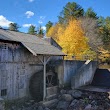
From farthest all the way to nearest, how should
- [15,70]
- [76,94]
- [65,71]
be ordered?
[65,71] < [76,94] < [15,70]

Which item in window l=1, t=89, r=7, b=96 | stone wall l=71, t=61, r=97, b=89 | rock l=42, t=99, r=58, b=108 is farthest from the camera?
stone wall l=71, t=61, r=97, b=89

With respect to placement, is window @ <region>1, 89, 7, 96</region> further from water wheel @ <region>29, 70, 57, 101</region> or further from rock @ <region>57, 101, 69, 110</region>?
rock @ <region>57, 101, 69, 110</region>

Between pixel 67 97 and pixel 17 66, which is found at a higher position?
pixel 17 66

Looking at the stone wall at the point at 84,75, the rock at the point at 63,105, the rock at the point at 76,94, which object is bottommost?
the rock at the point at 63,105

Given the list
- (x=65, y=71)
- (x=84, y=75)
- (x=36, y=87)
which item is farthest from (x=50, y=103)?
(x=84, y=75)

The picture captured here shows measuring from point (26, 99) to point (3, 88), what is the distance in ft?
7.90

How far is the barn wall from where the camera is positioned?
1322cm

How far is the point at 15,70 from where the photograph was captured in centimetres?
1405

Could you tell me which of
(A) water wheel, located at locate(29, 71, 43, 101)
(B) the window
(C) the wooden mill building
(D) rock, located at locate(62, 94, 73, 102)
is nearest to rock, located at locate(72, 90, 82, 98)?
(D) rock, located at locate(62, 94, 73, 102)

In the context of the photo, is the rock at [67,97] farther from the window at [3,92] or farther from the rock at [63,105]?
the window at [3,92]

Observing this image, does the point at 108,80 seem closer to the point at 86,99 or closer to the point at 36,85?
the point at 86,99

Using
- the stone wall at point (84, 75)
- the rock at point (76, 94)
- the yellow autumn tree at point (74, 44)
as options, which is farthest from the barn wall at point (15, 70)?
the yellow autumn tree at point (74, 44)

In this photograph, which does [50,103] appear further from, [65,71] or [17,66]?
[17,66]

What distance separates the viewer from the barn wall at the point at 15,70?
13222 mm
